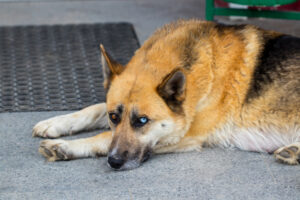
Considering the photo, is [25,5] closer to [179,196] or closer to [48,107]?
[48,107]

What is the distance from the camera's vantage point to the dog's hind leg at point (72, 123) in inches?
167

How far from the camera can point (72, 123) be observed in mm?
4301

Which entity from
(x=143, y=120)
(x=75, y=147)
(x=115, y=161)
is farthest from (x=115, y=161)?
(x=75, y=147)

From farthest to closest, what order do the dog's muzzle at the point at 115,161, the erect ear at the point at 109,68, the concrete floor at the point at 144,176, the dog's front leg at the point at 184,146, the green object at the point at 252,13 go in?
the green object at the point at 252,13 < the dog's front leg at the point at 184,146 < the erect ear at the point at 109,68 < the dog's muzzle at the point at 115,161 < the concrete floor at the point at 144,176

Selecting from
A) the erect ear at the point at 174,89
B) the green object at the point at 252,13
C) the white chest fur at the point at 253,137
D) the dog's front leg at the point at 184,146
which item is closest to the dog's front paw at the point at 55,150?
the dog's front leg at the point at 184,146

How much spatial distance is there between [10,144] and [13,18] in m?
3.41

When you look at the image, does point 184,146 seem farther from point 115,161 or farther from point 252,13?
point 252,13

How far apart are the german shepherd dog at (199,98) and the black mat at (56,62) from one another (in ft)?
2.46

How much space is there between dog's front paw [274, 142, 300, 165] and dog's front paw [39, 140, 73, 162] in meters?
1.51

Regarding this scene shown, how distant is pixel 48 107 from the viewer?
189 inches

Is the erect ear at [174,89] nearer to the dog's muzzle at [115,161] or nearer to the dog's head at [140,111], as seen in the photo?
the dog's head at [140,111]

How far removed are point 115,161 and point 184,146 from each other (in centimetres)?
66

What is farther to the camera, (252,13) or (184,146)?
(252,13)

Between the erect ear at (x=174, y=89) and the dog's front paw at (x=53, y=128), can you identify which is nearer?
the erect ear at (x=174, y=89)
